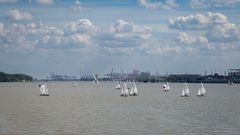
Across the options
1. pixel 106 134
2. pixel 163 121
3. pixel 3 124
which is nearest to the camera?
pixel 106 134

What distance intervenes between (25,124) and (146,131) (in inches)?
707

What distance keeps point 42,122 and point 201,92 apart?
10658 centimetres

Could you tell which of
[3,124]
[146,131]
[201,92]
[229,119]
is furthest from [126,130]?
[201,92]

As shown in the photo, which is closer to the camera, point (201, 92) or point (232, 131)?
point (232, 131)

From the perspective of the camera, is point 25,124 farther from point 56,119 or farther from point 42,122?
point 56,119

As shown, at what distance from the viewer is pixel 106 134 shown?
5816 centimetres

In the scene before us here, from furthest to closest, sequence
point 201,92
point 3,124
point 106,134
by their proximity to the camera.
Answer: point 201,92
point 3,124
point 106,134

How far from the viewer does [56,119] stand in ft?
254

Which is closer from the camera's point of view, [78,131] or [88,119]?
[78,131]

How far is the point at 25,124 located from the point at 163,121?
1900 cm

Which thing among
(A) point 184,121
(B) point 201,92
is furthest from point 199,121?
(B) point 201,92

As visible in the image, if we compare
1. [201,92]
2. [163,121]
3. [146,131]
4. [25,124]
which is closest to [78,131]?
[146,131]

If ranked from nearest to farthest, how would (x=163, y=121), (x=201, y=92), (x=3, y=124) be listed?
(x=3, y=124)
(x=163, y=121)
(x=201, y=92)

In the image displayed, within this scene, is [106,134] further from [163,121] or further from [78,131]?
[163,121]
